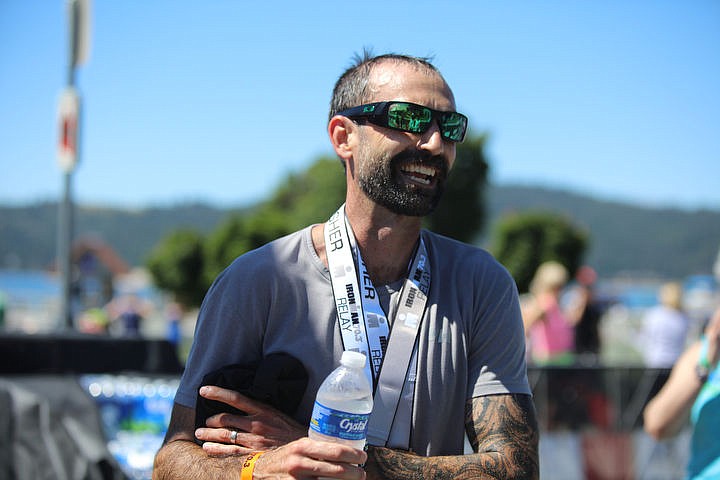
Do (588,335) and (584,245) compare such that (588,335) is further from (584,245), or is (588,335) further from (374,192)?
(584,245)

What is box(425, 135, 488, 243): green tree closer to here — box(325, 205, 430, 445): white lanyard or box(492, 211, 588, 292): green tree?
box(492, 211, 588, 292): green tree

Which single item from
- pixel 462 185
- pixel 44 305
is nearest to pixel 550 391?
pixel 44 305

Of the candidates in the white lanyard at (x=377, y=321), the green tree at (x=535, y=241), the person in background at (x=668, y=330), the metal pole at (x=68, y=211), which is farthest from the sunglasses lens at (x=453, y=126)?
the green tree at (x=535, y=241)

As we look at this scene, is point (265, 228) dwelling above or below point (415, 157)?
below

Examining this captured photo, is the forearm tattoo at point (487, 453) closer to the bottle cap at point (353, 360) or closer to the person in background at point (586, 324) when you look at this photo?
the bottle cap at point (353, 360)

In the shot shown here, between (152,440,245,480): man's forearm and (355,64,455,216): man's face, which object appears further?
(355,64,455,216): man's face

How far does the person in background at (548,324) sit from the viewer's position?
852 cm

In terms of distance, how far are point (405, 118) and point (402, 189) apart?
22 centimetres

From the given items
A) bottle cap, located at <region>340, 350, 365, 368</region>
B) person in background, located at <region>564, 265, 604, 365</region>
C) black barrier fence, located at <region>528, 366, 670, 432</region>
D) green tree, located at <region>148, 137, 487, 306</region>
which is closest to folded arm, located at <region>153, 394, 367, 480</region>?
bottle cap, located at <region>340, 350, 365, 368</region>

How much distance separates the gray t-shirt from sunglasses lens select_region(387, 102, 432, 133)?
48 centimetres

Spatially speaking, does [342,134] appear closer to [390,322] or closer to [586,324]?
[390,322]

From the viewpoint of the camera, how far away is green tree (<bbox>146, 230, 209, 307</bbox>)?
201ft

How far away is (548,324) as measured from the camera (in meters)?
8.77

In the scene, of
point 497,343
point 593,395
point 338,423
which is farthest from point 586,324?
point 338,423
